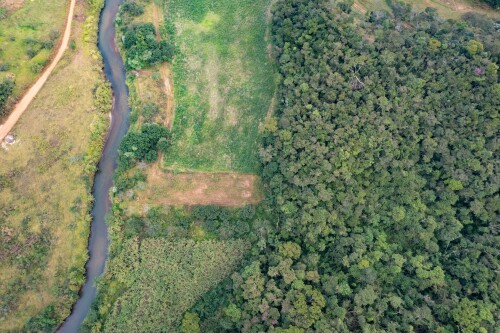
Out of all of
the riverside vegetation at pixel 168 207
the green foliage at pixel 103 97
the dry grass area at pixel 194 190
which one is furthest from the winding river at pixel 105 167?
the dry grass area at pixel 194 190

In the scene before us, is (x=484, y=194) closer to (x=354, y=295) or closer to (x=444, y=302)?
(x=444, y=302)

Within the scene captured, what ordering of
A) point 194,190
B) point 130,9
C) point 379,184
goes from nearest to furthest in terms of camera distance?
point 379,184 < point 194,190 < point 130,9

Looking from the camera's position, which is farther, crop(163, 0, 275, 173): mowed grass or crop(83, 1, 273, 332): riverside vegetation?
crop(163, 0, 275, 173): mowed grass

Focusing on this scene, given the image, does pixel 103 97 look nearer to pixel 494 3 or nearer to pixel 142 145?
pixel 142 145

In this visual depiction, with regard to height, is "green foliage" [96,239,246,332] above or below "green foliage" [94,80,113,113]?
below

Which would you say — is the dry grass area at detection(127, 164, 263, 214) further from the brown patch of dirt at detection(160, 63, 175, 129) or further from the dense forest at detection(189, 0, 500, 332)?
the brown patch of dirt at detection(160, 63, 175, 129)

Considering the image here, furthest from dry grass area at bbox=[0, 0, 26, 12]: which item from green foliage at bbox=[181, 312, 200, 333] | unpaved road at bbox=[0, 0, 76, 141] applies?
green foliage at bbox=[181, 312, 200, 333]

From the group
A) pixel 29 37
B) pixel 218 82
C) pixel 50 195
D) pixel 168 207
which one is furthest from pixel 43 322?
pixel 29 37
